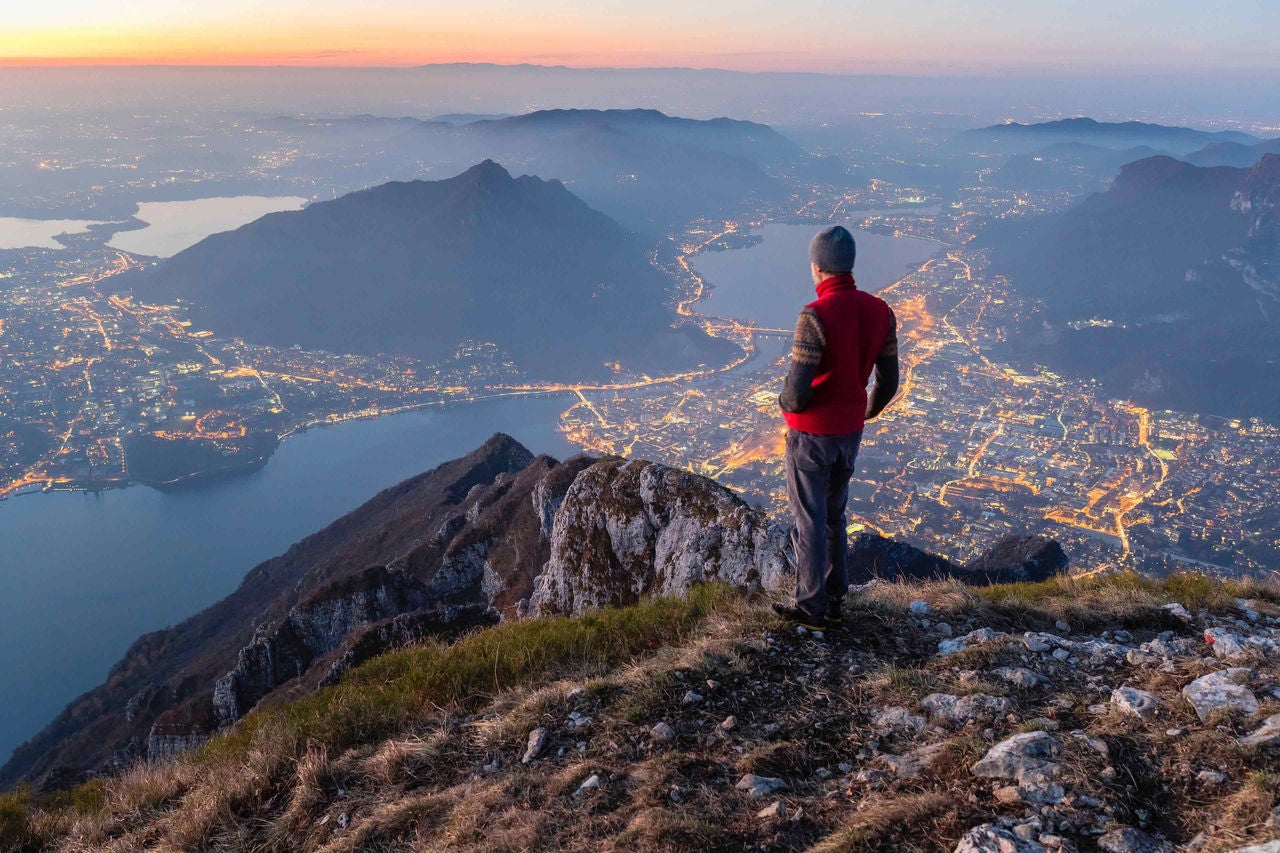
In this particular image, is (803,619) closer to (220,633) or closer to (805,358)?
(805,358)

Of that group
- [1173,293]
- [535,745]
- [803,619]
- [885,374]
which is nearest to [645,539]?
[803,619]

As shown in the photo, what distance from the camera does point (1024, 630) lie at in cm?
647

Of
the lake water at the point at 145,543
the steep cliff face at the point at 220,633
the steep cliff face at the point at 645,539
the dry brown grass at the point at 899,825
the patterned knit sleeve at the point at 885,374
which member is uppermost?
the patterned knit sleeve at the point at 885,374

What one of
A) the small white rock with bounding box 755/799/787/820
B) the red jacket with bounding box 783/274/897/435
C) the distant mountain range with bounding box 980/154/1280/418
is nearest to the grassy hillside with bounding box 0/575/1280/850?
the small white rock with bounding box 755/799/787/820

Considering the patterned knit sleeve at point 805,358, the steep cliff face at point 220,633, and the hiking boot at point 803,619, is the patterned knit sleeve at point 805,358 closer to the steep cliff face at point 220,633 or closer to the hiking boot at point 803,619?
the hiking boot at point 803,619

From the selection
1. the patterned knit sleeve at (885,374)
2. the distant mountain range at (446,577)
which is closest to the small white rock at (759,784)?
the patterned knit sleeve at (885,374)

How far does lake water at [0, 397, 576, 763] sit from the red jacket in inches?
2950

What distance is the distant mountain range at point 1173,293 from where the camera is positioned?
391ft

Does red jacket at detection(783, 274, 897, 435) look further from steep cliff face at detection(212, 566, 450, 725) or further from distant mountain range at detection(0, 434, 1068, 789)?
steep cliff face at detection(212, 566, 450, 725)

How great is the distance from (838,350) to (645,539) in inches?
712

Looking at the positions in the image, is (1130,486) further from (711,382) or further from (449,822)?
(449,822)

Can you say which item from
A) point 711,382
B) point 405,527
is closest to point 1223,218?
point 711,382

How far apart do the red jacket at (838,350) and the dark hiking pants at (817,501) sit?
0.17 metres

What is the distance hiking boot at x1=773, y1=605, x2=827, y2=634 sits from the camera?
6.32 meters
